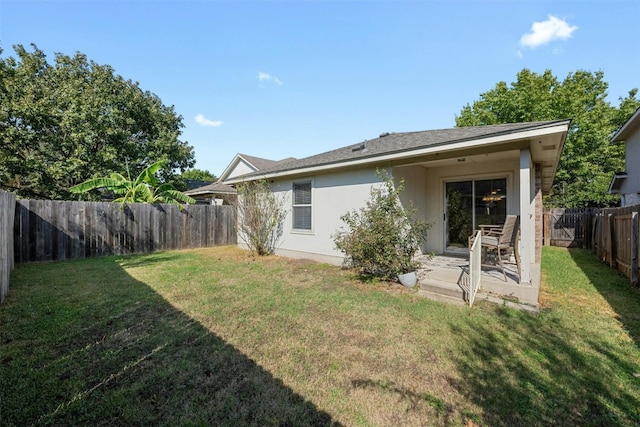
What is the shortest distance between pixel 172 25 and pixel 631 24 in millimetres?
15677

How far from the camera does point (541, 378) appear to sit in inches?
110

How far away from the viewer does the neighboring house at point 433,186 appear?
6508 mm

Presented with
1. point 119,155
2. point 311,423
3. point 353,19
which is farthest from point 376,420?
point 119,155

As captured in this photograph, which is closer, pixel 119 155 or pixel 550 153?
pixel 550 153

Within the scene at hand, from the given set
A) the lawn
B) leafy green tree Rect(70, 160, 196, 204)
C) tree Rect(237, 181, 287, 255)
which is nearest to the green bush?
the lawn

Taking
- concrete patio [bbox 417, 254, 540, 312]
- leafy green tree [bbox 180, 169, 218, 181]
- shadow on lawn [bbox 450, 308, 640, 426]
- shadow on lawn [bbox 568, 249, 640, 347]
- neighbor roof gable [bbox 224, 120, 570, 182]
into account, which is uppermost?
leafy green tree [bbox 180, 169, 218, 181]

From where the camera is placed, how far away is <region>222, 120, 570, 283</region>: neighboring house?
6.51 m

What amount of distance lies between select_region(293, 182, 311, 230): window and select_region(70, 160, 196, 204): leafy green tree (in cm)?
627

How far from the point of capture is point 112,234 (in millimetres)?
9984

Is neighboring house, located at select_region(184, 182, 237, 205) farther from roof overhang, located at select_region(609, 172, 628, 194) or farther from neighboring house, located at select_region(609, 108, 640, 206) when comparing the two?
roof overhang, located at select_region(609, 172, 628, 194)

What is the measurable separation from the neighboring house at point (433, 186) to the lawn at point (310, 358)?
251 cm

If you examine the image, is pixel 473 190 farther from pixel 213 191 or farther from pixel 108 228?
pixel 213 191

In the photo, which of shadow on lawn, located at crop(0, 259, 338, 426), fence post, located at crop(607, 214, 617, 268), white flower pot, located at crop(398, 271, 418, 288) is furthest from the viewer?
fence post, located at crop(607, 214, 617, 268)

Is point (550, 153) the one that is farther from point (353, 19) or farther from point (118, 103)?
point (118, 103)
